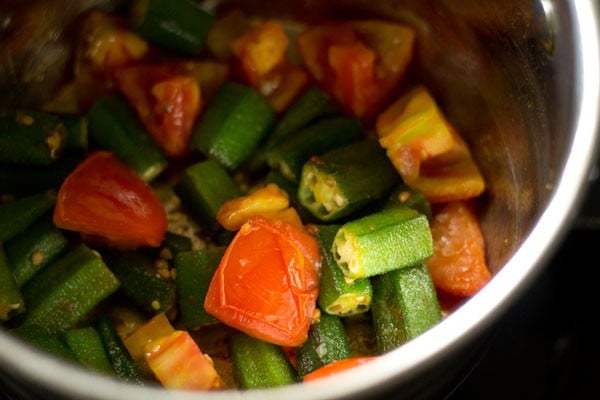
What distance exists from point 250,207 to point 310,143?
0.32 metres

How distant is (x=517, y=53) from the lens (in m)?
2.16

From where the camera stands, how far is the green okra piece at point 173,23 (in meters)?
2.56

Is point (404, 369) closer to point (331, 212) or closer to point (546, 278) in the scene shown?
point (331, 212)

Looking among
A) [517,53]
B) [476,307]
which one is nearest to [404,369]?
[476,307]

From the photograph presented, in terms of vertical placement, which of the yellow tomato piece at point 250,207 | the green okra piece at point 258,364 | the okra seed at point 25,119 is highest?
the okra seed at point 25,119

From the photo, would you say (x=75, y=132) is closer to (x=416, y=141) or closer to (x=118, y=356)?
(x=118, y=356)

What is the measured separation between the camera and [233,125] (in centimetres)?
247

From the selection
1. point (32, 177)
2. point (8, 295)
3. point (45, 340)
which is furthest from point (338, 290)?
point (32, 177)

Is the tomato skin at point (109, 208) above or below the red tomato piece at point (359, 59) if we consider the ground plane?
below

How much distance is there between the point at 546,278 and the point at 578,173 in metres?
1.08

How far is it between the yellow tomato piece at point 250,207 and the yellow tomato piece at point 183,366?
14.0 inches

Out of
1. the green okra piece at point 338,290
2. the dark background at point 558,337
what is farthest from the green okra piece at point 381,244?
the dark background at point 558,337

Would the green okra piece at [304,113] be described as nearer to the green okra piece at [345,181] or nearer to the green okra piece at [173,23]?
the green okra piece at [345,181]

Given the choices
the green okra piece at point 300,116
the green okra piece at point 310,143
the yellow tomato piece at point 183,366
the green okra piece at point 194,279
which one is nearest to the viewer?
the yellow tomato piece at point 183,366
